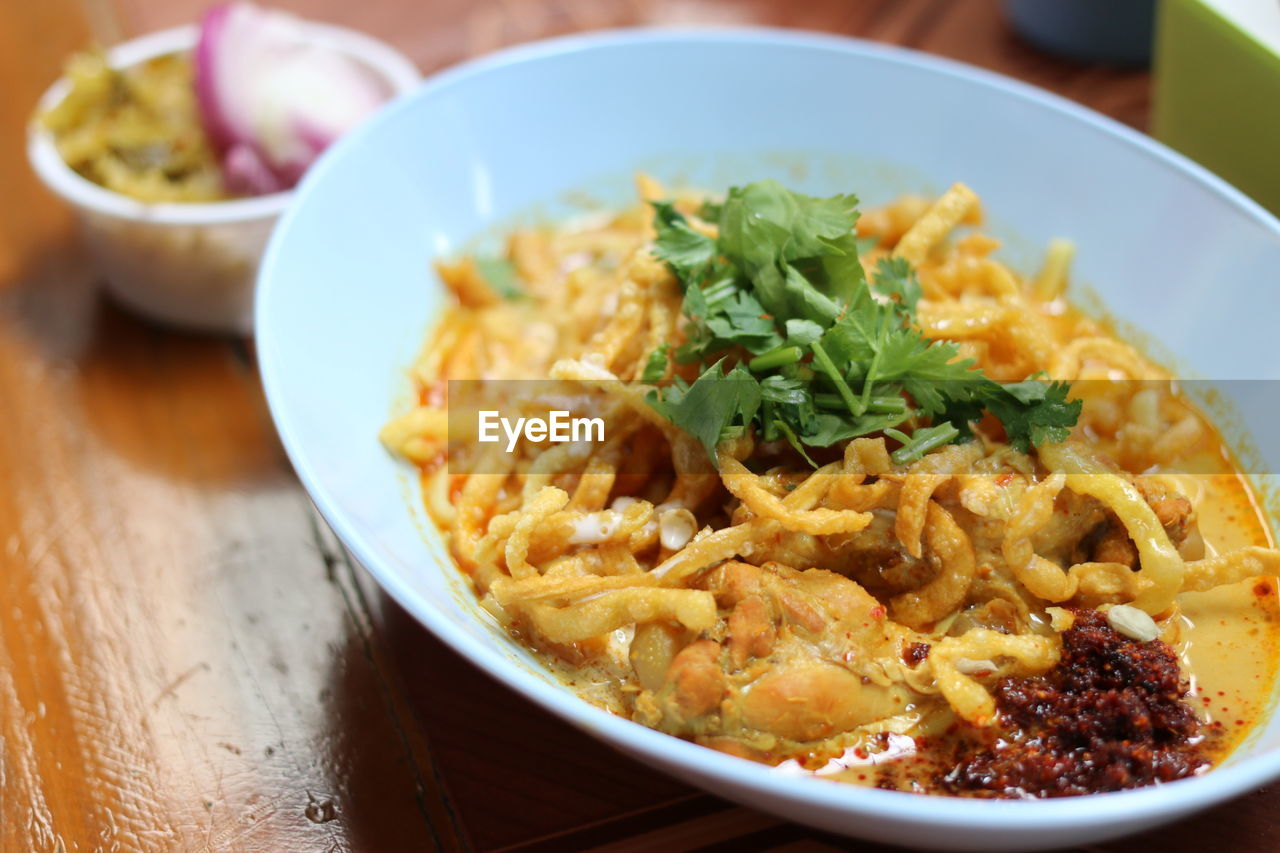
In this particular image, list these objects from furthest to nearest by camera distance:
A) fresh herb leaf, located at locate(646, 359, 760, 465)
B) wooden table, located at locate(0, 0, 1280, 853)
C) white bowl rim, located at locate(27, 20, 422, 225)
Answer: white bowl rim, located at locate(27, 20, 422, 225) → fresh herb leaf, located at locate(646, 359, 760, 465) → wooden table, located at locate(0, 0, 1280, 853)

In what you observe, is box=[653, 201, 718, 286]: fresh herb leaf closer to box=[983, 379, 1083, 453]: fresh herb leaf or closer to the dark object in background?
box=[983, 379, 1083, 453]: fresh herb leaf


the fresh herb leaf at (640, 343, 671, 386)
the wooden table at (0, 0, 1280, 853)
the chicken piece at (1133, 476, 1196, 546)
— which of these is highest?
the chicken piece at (1133, 476, 1196, 546)

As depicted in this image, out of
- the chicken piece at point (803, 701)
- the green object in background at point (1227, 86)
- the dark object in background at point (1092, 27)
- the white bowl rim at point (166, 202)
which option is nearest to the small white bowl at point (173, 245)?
the white bowl rim at point (166, 202)

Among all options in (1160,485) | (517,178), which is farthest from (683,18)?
(1160,485)

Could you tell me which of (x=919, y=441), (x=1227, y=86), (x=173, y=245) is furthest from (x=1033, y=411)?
(x=173, y=245)

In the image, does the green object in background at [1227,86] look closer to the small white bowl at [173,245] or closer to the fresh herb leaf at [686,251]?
the fresh herb leaf at [686,251]

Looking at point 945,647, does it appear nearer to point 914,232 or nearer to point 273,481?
point 914,232

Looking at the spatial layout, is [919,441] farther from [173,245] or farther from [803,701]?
[173,245]

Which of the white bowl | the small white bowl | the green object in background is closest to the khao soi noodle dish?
the white bowl

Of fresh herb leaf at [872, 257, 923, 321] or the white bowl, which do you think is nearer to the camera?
the white bowl
